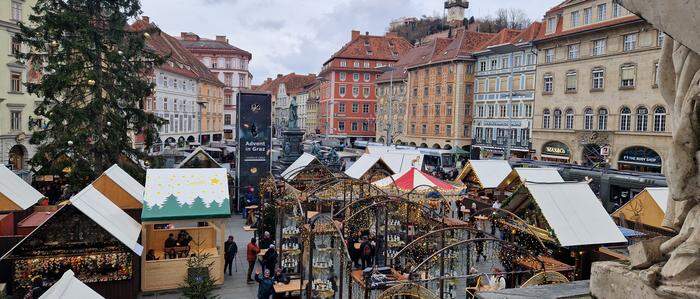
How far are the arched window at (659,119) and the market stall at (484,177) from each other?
44.0 ft

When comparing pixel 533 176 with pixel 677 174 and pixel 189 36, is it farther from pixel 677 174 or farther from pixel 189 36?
pixel 189 36

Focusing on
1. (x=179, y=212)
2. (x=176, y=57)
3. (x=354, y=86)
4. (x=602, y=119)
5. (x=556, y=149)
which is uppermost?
(x=176, y=57)

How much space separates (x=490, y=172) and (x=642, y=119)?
15174mm

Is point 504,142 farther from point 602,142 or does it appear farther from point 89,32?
point 89,32

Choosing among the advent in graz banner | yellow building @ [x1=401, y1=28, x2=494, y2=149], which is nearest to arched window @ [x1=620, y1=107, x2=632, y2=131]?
yellow building @ [x1=401, y1=28, x2=494, y2=149]

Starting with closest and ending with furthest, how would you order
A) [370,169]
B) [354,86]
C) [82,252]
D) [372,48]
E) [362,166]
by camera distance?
1. [82,252]
2. [370,169]
3. [362,166]
4. [354,86]
5. [372,48]

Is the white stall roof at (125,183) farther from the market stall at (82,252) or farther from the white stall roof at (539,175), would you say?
the white stall roof at (539,175)

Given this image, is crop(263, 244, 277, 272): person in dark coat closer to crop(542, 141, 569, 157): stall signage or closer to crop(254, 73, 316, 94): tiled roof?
crop(542, 141, 569, 157): stall signage

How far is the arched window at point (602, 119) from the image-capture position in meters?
37.0

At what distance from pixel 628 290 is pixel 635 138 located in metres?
35.5

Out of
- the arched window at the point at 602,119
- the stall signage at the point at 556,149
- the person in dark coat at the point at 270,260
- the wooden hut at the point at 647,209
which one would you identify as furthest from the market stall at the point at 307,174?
the stall signage at the point at 556,149

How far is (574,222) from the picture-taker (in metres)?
12.3

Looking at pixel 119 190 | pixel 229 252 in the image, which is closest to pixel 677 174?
pixel 229 252

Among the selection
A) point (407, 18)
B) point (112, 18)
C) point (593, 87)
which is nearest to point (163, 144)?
point (112, 18)
